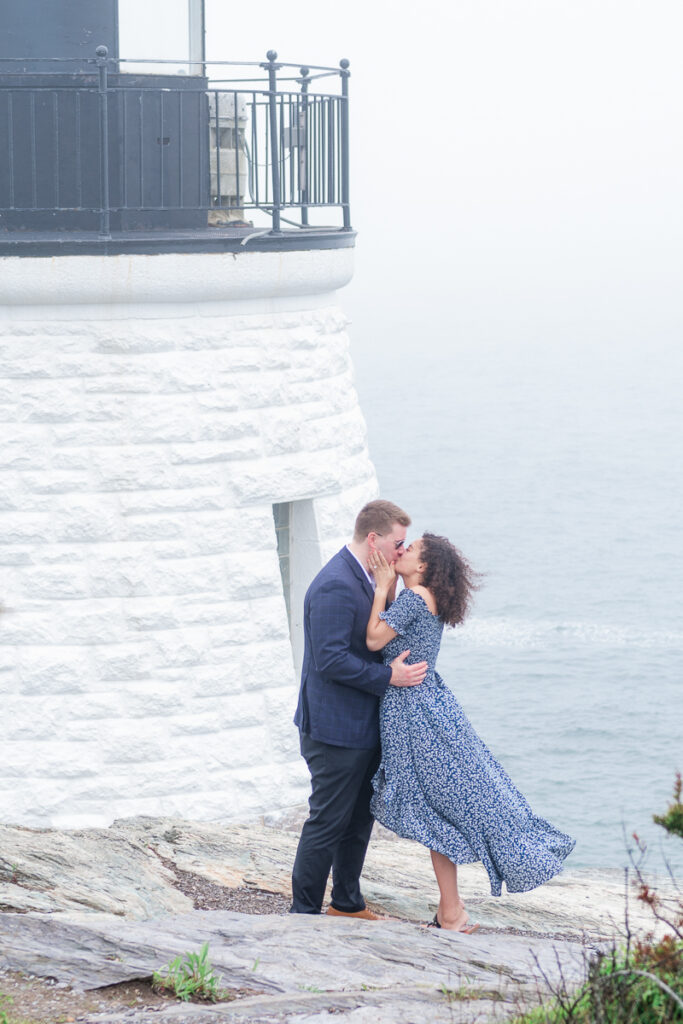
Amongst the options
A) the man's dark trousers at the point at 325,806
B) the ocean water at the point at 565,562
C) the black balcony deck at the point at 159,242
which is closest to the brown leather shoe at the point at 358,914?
the man's dark trousers at the point at 325,806

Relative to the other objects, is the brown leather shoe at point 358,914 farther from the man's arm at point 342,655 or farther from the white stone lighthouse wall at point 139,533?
the white stone lighthouse wall at point 139,533

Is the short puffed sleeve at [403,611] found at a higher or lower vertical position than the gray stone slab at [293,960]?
higher

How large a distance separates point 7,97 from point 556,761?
15992 mm

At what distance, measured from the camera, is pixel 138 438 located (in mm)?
8820

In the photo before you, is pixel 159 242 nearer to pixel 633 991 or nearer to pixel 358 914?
pixel 358 914

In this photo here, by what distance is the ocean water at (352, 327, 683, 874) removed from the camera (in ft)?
73.6

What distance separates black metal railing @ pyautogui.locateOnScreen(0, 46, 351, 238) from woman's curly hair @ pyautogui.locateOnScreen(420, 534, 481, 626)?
308 cm

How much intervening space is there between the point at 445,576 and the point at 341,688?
2.26 feet

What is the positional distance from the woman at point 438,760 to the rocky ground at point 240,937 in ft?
1.14

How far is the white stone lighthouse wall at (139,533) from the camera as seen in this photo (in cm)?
874

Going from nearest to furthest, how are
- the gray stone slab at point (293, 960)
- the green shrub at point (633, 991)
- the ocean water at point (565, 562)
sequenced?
the green shrub at point (633, 991)
the gray stone slab at point (293, 960)
the ocean water at point (565, 562)

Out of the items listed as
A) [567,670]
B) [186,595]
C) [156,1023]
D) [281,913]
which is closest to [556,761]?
[567,670]

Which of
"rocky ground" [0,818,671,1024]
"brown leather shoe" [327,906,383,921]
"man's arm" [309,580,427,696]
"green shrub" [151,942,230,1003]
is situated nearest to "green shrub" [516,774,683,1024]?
"rocky ground" [0,818,671,1024]

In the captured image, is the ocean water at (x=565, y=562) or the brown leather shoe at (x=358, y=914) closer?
the brown leather shoe at (x=358, y=914)
